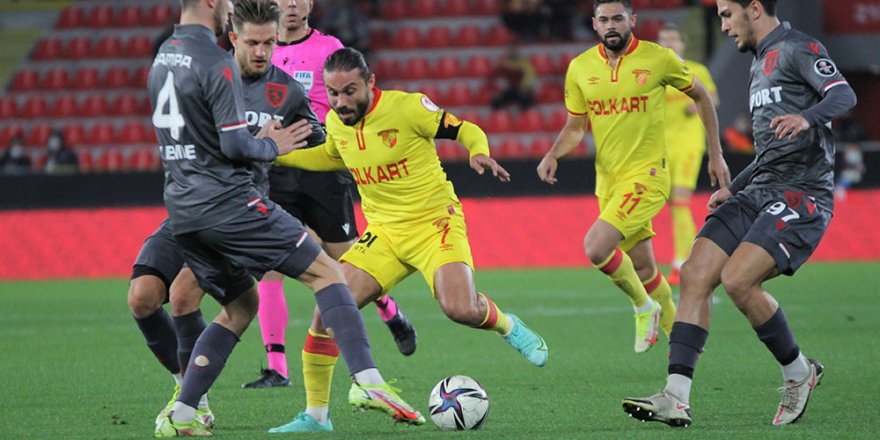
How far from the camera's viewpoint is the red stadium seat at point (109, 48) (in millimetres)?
21266

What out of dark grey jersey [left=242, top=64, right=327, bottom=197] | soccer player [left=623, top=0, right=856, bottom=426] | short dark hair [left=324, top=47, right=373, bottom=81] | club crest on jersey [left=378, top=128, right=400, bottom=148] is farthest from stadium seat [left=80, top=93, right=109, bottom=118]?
soccer player [left=623, top=0, right=856, bottom=426]

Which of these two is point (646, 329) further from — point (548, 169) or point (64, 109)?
point (64, 109)

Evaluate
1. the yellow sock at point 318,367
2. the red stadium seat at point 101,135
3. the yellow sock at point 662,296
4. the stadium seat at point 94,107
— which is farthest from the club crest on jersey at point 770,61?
the stadium seat at point 94,107

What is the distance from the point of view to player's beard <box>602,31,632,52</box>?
289 inches

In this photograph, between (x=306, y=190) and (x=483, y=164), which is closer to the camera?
(x=483, y=164)

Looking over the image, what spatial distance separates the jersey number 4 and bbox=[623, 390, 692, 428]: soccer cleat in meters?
2.09

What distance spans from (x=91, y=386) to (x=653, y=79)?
3.65 meters

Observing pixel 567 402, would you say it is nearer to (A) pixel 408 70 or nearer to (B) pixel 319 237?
(B) pixel 319 237

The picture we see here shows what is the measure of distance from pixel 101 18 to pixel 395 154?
17.3 m

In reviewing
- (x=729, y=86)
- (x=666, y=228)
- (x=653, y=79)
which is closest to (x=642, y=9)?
(x=729, y=86)

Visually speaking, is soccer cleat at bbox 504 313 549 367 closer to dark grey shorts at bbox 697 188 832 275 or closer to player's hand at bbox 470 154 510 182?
player's hand at bbox 470 154 510 182

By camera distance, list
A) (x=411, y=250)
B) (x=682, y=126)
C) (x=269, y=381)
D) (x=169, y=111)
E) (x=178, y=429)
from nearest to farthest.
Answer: (x=169, y=111)
(x=178, y=429)
(x=411, y=250)
(x=269, y=381)
(x=682, y=126)

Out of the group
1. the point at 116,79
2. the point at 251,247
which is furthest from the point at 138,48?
the point at 251,247

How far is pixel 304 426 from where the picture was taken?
5.34 metres
